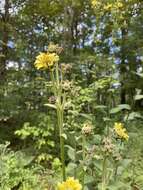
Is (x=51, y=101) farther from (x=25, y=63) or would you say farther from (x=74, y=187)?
(x=25, y=63)

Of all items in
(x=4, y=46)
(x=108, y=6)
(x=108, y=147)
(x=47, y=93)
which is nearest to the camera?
(x=108, y=147)

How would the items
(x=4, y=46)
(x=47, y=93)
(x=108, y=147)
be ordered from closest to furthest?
(x=108, y=147)
(x=47, y=93)
(x=4, y=46)

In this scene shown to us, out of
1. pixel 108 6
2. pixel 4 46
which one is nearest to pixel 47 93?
pixel 4 46

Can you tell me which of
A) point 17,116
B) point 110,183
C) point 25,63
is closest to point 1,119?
point 17,116

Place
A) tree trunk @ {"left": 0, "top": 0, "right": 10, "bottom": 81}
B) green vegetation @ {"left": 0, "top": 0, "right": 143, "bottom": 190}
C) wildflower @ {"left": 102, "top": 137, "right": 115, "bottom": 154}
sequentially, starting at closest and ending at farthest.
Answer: wildflower @ {"left": 102, "top": 137, "right": 115, "bottom": 154}
green vegetation @ {"left": 0, "top": 0, "right": 143, "bottom": 190}
tree trunk @ {"left": 0, "top": 0, "right": 10, "bottom": 81}

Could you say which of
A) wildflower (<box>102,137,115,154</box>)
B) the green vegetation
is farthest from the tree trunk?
wildflower (<box>102,137,115,154</box>)

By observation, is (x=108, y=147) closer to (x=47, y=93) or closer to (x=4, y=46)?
(x=47, y=93)

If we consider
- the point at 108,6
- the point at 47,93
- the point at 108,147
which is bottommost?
the point at 47,93

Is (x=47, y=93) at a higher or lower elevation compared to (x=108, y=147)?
lower

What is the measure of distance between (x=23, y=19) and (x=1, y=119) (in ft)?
8.48

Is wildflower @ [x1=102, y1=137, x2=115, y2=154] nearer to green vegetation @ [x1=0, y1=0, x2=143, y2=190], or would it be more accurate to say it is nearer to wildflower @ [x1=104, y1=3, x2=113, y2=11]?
green vegetation @ [x1=0, y1=0, x2=143, y2=190]

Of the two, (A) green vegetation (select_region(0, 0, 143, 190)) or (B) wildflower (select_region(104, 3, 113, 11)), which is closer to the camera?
(A) green vegetation (select_region(0, 0, 143, 190))

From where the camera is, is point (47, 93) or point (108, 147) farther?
point (47, 93)

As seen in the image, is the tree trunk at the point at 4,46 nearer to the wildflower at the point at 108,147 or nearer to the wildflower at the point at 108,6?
the wildflower at the point at 108,6
